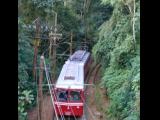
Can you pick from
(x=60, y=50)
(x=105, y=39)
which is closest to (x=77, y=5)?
(x=60, y=50)

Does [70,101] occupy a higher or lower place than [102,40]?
lower

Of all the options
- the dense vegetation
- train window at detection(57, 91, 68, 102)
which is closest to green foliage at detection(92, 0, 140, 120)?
the dense vegetation

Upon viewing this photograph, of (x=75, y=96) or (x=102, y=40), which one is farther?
(x=102, y=40)

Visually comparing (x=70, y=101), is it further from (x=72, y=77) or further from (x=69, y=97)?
(x=72, y=77)

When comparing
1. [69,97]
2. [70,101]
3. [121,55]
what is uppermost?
[121,55]

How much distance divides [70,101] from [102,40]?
5554 mm

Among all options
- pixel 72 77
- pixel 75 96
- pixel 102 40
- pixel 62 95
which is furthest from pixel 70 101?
pixel 102 40

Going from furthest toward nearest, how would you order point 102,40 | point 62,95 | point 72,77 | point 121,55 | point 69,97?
point 102,40
point 121,55
point 72,77
point 62,95
point 69,97

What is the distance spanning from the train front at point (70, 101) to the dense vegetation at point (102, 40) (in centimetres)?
100

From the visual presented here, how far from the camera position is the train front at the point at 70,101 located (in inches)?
518

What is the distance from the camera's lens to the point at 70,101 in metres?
13.2

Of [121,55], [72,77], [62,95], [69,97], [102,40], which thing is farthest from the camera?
[102,40]
